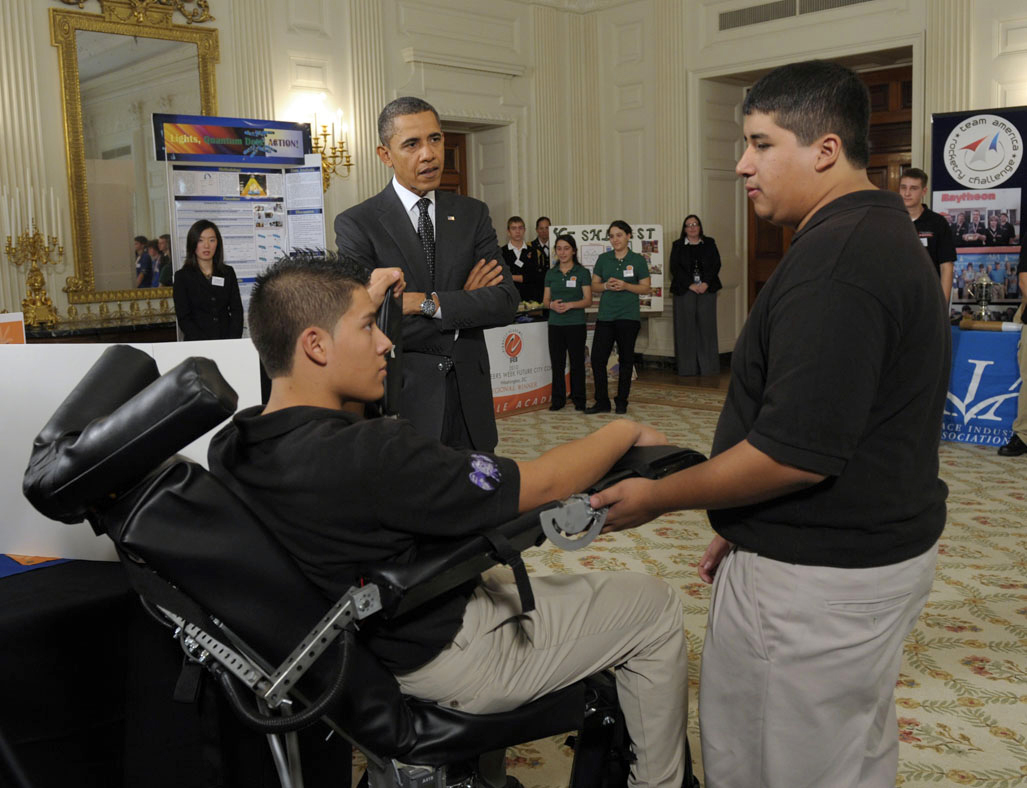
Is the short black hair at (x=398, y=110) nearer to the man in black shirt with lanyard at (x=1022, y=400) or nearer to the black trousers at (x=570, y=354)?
Result: the man in black shirt with lanyard at (x=1022, y=400)

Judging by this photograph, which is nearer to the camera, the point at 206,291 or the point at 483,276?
the point at 483,276

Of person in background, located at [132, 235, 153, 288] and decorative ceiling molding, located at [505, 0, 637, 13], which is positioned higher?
decorative ceiling molding, located at [505, 0, 637, 13]

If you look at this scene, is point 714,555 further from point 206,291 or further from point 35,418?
point 206,291

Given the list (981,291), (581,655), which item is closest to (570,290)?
(981,291)

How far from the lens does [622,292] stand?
7.88 meters

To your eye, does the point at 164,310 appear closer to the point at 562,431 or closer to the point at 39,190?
the point at 39,190

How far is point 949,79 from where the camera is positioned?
324 inches

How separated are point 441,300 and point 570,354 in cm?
522

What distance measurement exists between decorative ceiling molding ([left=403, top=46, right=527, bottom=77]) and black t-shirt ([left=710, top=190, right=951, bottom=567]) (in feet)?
28.1

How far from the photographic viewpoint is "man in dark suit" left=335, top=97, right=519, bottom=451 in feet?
9.23

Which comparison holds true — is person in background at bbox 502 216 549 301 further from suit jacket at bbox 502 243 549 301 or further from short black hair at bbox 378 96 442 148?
short black hair at bbox 378 96 442 148

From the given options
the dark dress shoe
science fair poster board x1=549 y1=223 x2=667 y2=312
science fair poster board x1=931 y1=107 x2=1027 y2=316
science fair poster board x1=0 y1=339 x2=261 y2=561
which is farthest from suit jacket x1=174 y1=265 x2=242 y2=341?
science fair poster board x1=931 y1=107 x2=1027 y2=316

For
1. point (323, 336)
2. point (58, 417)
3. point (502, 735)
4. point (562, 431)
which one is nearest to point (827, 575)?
point (502, 735)

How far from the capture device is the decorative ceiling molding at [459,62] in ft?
30.9
